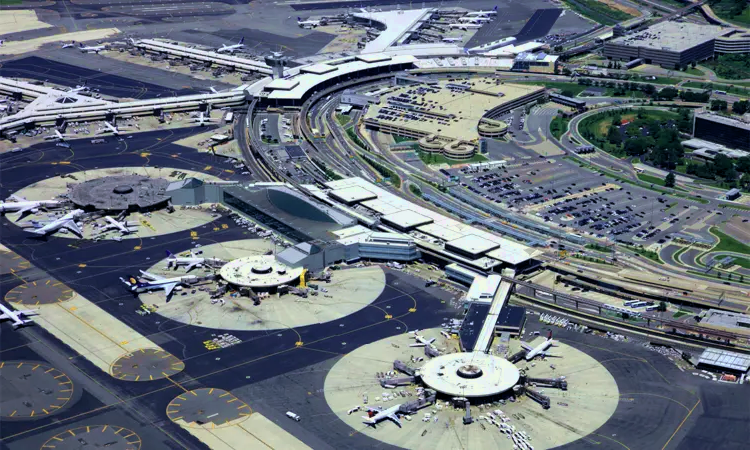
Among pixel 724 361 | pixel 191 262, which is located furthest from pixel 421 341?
pixel 191 262

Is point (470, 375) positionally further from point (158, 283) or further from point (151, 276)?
point (151, 276)

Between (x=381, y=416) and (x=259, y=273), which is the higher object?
(x=259, y=273)

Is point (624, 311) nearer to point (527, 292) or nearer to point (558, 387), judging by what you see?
point (527, 292)

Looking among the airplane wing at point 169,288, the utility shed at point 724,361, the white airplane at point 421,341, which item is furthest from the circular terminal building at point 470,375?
the airplane wing at point 169,288

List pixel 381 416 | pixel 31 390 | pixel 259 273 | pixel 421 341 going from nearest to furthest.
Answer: pixel 381 416
pixel 31 390
pixel 421 341
pixel 259 273

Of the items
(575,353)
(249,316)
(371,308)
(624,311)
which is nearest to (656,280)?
(624,311)

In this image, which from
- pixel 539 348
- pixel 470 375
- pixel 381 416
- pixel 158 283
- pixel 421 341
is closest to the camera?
pixel 381 416

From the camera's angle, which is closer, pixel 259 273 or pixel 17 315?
pixel 17 315

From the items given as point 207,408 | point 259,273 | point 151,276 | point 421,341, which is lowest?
point 207,408
